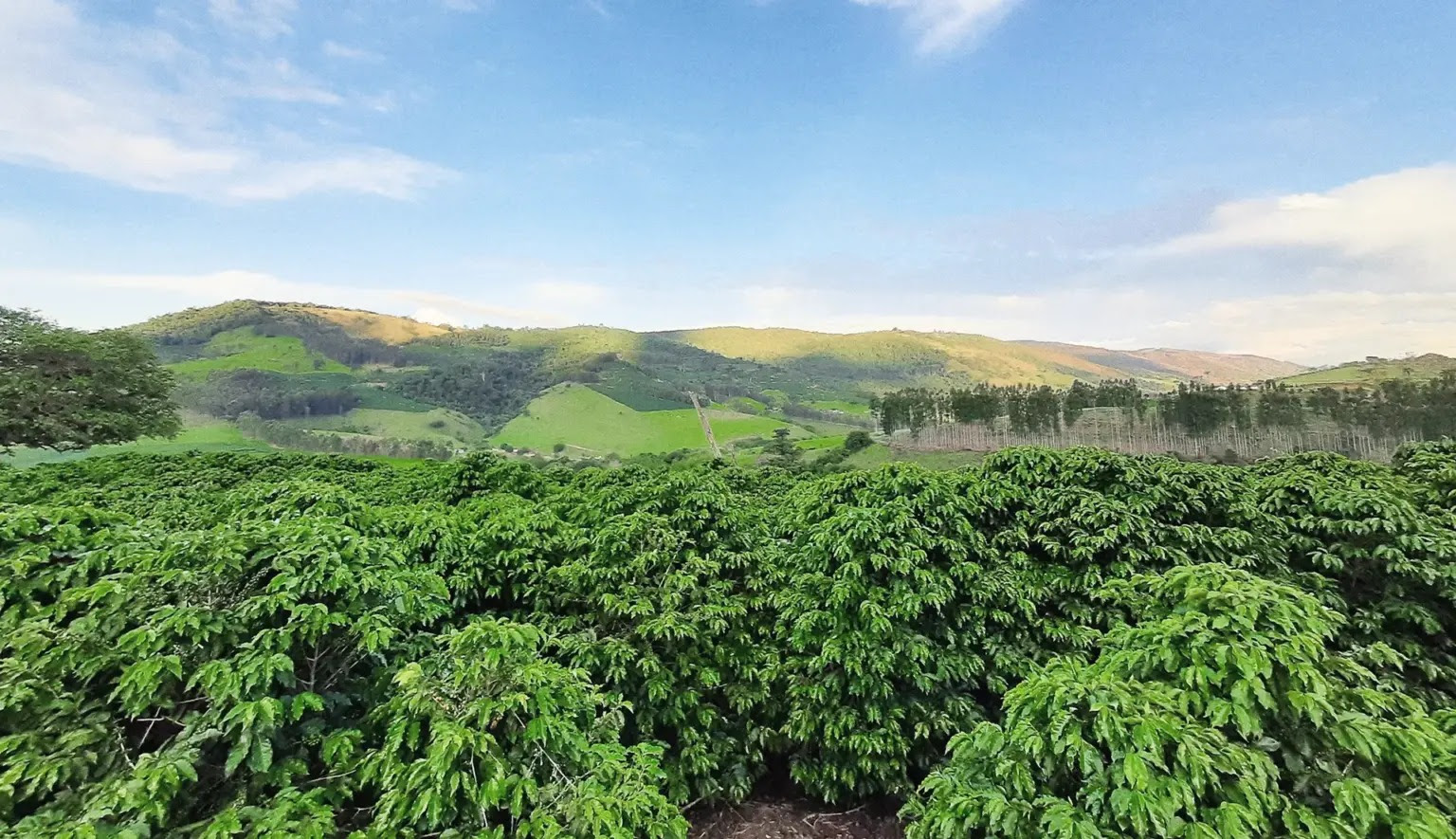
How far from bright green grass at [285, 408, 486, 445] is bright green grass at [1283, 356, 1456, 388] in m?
117

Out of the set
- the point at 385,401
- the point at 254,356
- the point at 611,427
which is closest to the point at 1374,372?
the point at 611,427

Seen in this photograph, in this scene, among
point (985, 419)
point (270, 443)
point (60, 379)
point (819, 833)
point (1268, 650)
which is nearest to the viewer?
point (1268, 650)

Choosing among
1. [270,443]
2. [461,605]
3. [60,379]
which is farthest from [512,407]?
[461,605]

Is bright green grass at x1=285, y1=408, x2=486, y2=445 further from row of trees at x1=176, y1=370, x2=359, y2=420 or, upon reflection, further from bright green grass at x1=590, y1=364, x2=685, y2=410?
bright green grass at x1=590, y1=364, x2=685, y2=410

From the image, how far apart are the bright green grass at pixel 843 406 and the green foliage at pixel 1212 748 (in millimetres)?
128436

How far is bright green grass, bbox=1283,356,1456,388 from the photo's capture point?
6760 centimetres

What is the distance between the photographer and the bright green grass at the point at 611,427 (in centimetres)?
9756

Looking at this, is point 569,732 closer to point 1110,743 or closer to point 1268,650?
point 1110,743

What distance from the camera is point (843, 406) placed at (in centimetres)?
14125

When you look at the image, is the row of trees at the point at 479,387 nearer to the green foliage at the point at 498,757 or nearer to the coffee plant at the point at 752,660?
the coffee plant at the point at 752,660

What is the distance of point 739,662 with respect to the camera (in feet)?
26.6

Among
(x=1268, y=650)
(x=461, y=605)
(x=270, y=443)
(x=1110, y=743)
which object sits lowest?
(x=270, y=443)

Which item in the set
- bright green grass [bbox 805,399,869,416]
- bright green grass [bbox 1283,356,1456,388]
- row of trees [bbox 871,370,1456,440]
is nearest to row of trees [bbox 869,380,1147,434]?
row of trees [bbox 871,370,1456,440]

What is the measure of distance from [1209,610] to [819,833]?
18.8 ft
